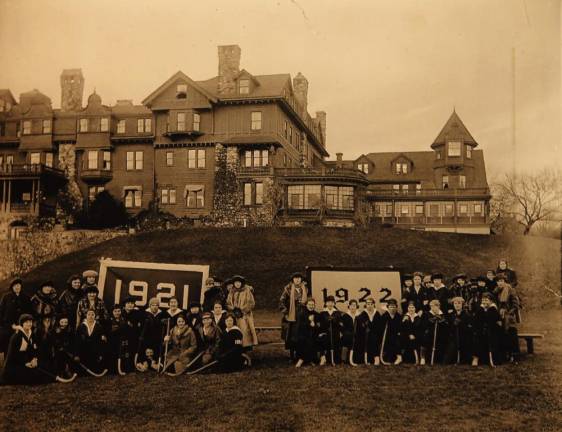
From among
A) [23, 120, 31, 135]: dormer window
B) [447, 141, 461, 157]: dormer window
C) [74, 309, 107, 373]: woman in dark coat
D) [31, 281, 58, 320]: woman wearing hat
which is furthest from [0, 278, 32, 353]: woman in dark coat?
[447, 141, 461, 157]: dormer window

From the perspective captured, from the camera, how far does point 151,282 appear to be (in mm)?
13031

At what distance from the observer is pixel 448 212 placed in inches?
1794

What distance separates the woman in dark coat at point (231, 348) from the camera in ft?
36.8

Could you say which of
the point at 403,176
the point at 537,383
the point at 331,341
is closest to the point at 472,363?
the point at 537,383

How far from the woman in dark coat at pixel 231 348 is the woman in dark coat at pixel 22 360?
3181 mm

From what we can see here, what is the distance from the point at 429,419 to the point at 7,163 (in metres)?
29.9

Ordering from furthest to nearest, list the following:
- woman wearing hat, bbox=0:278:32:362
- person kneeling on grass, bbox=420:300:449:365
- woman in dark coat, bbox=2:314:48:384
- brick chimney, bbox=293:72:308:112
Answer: brick chimney, bbox=293:72:308:112
person kneeling on grass, bbox=420:300:449:365
woman wearing hat, bbox=0:278:32:362
woman in dark coat, bbox=2:314:48:384

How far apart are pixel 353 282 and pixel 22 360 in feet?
24.2

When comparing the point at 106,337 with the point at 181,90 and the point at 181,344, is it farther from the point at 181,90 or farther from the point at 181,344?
the point at 181,90

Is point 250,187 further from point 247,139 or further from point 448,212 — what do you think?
point 448,212

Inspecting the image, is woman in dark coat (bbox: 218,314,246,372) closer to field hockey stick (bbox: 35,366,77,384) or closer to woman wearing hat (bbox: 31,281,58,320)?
field hockey stick (bbox: 35,366,77,384)

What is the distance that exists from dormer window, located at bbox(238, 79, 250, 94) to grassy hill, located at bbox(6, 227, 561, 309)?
9.53 m

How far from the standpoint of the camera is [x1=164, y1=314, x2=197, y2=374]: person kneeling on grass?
36.7 ft

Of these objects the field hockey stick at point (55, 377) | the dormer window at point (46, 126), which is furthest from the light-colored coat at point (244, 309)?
the dormer window at point (46, 126)
